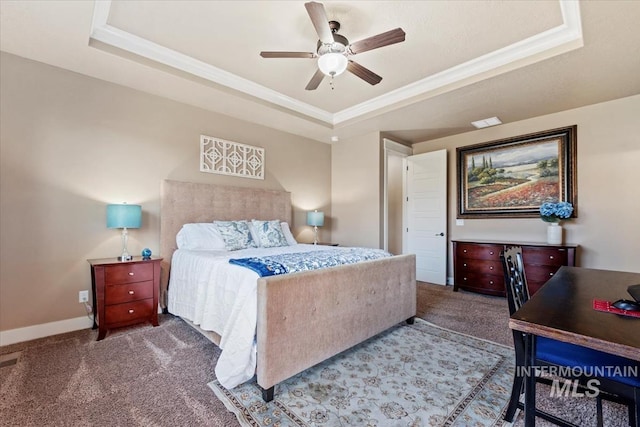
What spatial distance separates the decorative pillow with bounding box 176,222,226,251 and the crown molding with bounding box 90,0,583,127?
67.1 inches

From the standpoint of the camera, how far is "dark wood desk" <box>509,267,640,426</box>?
94cm

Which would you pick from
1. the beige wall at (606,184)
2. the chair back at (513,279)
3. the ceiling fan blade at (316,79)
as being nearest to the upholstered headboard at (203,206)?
the ceiling fan blade at (316,79)

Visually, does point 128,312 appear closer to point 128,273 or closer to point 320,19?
point 128,273

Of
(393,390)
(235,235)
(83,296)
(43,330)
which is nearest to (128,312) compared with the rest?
(83,296)

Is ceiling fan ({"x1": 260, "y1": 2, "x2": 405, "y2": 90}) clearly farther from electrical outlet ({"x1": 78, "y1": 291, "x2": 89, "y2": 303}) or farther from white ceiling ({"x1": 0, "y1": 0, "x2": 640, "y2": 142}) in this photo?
electrical outlet ({"x1": 78, "y1": 291, "x2": 89, "y2": 303})

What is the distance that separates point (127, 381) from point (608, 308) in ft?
9.12

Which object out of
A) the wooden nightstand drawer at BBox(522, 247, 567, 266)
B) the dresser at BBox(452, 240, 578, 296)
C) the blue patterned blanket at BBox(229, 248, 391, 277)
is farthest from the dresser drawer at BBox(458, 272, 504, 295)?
the blue patterned blanket at BBox(229, 248, 391, 277)

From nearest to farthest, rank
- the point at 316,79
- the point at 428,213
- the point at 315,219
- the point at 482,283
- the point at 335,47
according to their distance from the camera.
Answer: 1. the point at 335,47
2. the point at 316,79
3. the point at 482,283
4. the point at 315,219
5. the point at 428,213

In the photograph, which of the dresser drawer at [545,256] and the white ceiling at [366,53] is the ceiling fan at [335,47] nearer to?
the white ceiling at [366,53]

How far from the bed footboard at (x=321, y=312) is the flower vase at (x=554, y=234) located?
2340mm

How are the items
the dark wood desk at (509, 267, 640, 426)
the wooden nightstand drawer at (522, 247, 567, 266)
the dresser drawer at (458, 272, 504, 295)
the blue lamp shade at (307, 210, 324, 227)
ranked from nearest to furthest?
the dark wood desk at (509, 267, 640, 426) → the wooden nightstand drawer at (522, 247, 567, 266) → the dresser drawer at (458, 272, 504, 295) → the blue lamp shade at (307, 210, 324, 227)

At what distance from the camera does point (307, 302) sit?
1.99 m

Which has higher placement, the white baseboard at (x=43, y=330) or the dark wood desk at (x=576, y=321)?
the dark wood desk at (x=576, y=321)

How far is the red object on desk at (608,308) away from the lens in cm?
116
